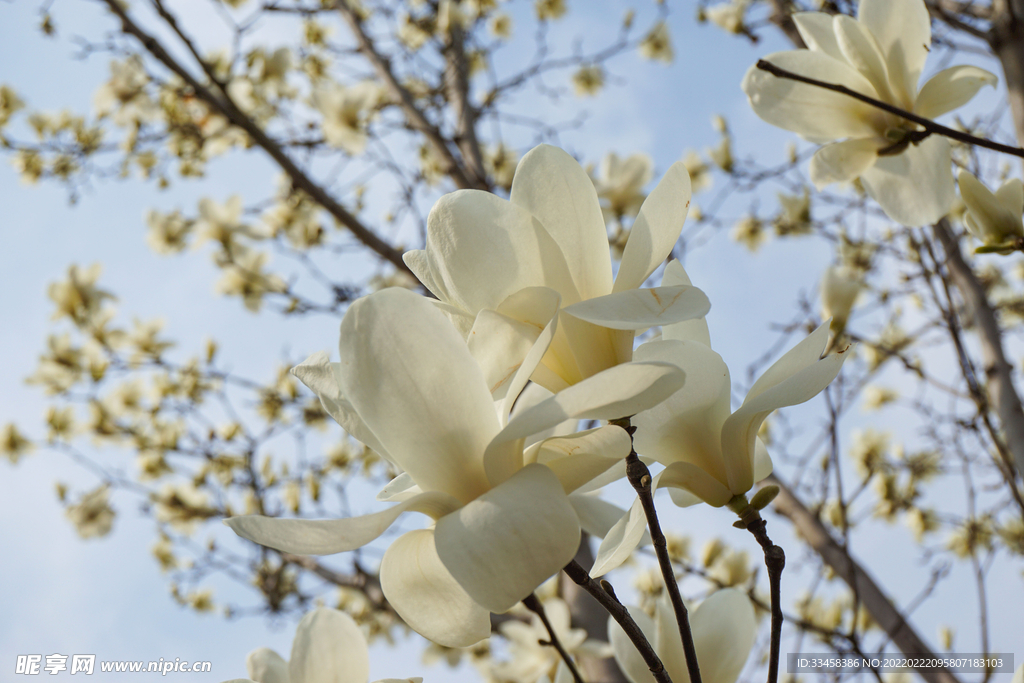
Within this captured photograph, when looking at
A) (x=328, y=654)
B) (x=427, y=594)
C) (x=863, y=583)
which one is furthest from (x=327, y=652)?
(x=863, y=583)

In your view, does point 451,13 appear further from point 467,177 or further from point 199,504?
point 199,504

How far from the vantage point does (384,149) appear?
7.22ft

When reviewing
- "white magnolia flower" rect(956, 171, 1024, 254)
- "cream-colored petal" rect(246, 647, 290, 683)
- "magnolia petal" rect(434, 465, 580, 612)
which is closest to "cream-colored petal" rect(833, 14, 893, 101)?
"white magnolia flower" rect(956, 171, 1024, 254)

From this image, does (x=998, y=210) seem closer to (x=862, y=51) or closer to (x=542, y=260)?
(x=862, y=51)

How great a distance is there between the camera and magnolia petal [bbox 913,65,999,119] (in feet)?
2.56

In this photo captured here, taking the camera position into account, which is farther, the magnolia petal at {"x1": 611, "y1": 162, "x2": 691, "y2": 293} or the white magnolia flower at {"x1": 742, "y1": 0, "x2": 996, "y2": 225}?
the white magnolia flower at {"x1": 742, "y1": 0, "x2": 996, "y2": 225}

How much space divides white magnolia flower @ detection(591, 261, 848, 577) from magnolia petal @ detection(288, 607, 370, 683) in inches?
9.2

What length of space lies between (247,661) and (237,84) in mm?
2501

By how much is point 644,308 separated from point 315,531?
0.20 meters

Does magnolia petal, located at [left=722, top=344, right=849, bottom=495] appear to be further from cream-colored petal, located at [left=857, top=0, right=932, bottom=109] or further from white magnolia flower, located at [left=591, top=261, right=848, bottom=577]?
cream-colored petal, located at [left=857, top=0, right=932, bottom=109]

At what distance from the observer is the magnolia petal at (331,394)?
0.41 m

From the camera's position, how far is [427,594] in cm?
37

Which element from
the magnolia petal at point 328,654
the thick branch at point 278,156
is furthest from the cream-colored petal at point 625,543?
the thick branch at point 278,156

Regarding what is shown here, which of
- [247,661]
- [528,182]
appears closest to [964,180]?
[528,182]
